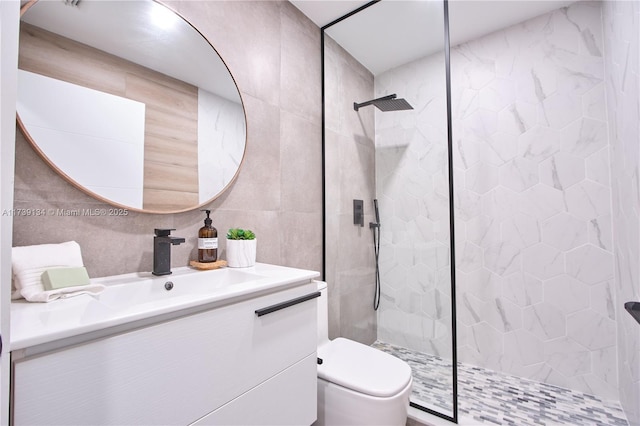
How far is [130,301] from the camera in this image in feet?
3.06

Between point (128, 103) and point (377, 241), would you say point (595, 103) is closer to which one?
point (377, 241)

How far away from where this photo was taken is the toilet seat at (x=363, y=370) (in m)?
1.20

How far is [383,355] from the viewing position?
4.83ft

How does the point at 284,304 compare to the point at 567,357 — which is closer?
the point at 284,304

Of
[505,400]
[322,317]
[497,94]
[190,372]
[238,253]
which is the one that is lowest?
[505,400]

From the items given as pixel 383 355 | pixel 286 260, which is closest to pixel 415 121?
pixel 286 260

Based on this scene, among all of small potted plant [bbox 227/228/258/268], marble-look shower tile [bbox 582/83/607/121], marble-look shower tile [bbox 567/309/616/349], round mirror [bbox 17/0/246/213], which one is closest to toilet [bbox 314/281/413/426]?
small potted plant [bbox 227/228/258/268]

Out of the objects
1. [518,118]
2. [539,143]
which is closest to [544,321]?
[539,143]

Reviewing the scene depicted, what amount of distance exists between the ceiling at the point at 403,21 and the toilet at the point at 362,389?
1428mm

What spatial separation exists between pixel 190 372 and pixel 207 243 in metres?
0.56

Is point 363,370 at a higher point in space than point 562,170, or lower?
lower

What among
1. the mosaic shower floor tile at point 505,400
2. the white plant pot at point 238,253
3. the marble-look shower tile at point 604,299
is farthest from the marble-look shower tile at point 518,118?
the white plant pot at point 238,253

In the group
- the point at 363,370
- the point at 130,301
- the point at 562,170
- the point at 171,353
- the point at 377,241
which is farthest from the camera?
the point at 562,170

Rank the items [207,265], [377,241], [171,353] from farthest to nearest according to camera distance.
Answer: [377,241] < [207,265] < [171,353]
